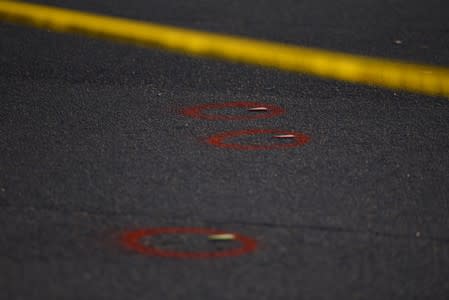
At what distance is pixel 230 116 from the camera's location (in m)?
7.69

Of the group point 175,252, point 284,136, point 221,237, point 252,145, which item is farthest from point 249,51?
point 175,252

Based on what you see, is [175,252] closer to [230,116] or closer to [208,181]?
[208,181]

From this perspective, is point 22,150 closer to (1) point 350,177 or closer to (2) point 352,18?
(1) point 350,177

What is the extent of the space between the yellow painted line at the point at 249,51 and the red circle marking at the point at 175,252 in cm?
360

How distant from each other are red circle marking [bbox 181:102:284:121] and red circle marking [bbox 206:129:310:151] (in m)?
0.34

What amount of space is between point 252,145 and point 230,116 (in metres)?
0.76

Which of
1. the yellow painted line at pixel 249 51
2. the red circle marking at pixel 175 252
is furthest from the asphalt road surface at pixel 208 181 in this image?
the yellow painted line at pixel 249 51

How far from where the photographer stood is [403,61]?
9.63m

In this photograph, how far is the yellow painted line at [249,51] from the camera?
8914 millimetres

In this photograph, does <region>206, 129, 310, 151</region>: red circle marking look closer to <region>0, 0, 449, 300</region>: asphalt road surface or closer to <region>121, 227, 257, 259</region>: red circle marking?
<region>0, 0, 449, 300</region>: asphalt road surface

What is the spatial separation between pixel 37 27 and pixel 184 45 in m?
1.82

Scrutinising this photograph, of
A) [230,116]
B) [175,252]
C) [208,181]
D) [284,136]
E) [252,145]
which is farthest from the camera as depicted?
[230,116]

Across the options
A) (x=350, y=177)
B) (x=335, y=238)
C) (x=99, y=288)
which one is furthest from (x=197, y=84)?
(x=99, y=288)

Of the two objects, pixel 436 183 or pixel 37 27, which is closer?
pixel 436 183
